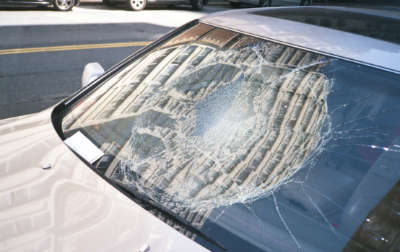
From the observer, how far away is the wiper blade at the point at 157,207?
1.42 m

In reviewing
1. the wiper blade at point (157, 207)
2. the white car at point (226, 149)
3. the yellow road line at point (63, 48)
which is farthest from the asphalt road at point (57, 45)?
the wiper blade at point (157, 207)

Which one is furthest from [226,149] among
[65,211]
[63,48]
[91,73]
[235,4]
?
[235,4]

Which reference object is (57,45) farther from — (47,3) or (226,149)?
(226,149)

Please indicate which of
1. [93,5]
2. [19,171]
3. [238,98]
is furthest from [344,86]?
[93,5]

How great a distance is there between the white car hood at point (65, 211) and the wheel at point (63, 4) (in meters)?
10.2

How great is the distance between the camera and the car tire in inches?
488

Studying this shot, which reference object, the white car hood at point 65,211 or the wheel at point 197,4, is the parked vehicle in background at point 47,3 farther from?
the white car hood at point 65,211

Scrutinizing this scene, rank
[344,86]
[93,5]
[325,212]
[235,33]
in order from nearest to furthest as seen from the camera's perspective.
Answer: [325,212], [344,86], [235,33], [93,5]

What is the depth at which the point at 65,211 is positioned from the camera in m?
1.48

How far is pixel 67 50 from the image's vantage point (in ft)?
24.7

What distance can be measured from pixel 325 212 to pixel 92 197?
88cm

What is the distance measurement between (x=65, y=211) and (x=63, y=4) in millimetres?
10775

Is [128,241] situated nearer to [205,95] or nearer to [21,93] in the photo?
[205,95]

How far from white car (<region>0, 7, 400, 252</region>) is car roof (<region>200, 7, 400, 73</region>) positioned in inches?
0.4
